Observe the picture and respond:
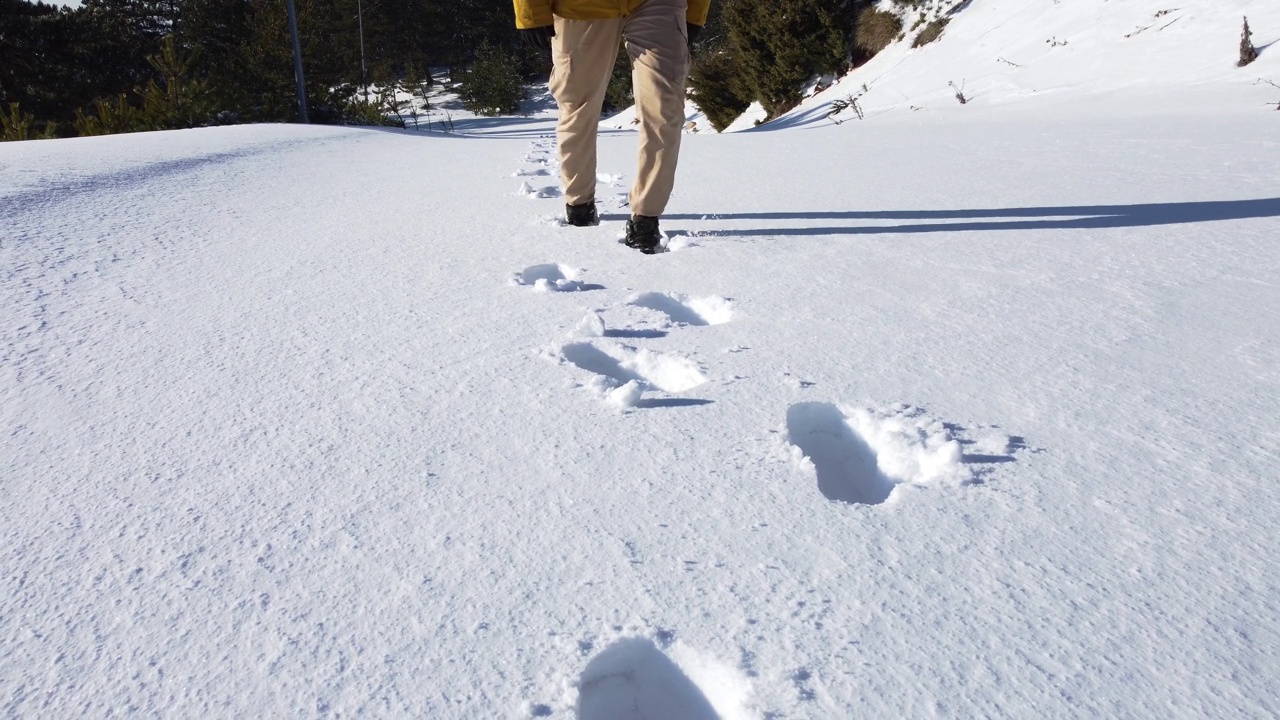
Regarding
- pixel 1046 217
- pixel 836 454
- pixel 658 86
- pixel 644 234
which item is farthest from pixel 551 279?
pixel 1046 217

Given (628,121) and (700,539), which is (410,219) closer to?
(700,539)

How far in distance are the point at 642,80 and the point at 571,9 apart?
0.27 m

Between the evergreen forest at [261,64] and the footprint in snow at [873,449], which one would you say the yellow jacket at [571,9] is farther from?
the evergreen forest at [261,64]

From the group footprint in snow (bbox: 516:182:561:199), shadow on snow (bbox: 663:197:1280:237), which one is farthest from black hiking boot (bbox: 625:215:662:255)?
footprint in snow (bbox: 516:182:561:199)

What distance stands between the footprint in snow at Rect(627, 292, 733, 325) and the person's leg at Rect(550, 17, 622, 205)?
82 cm

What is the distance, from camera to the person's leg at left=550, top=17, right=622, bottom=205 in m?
2.25

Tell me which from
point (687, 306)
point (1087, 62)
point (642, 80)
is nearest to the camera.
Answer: point (687, 306)

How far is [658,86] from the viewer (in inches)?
85.8

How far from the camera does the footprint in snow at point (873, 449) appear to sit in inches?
40.6

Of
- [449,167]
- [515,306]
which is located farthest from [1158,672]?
[449,167]

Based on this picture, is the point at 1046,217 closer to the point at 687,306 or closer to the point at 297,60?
the point at 687,306

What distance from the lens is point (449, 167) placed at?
3.84 metres

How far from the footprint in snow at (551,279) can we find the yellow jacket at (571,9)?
0.76 metres

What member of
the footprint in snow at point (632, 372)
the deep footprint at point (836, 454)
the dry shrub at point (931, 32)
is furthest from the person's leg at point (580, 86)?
the dry shrub at point (931, 32)
